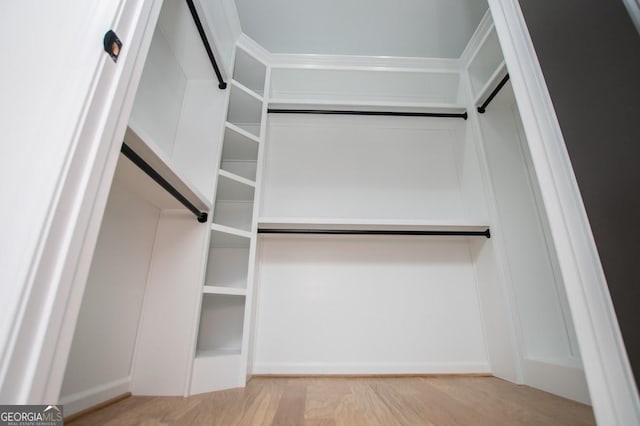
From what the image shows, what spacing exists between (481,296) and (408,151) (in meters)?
1.05

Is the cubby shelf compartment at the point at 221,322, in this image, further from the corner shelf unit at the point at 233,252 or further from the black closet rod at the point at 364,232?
the black closet rod at the point at 364,232

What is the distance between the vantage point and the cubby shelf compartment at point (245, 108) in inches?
64.2

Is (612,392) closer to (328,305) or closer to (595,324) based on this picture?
(595,324)

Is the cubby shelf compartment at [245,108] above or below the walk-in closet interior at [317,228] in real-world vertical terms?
above

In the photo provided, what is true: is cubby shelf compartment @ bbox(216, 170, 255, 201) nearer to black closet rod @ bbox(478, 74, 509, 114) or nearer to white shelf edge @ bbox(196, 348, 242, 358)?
white shelf edge @ bbox(196, 348, 242, 358)

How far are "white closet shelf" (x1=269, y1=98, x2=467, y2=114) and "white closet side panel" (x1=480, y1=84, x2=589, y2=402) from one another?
262mm

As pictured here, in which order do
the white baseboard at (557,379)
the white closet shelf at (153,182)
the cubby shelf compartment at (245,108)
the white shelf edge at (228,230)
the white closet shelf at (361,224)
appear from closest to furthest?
the white closet shelf at (153,182) < the white baseboard at (557,379) < the white shelf edge at (228,230) < the white closet shelf at (361,224) < the cubby shelf compartment at (245,108)

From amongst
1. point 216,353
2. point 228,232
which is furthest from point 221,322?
point 228,232

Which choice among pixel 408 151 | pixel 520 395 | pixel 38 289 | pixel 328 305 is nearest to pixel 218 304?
pixel 328 305

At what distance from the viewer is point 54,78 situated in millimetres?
463

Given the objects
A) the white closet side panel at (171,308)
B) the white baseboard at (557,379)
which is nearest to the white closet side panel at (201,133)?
the white closet side panel at (171,308)

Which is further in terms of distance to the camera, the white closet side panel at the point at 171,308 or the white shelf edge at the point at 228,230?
the white shelf edge at the point at 228,230

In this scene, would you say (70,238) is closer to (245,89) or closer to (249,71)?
(245,89)

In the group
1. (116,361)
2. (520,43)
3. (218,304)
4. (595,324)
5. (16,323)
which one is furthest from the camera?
(218,304)
